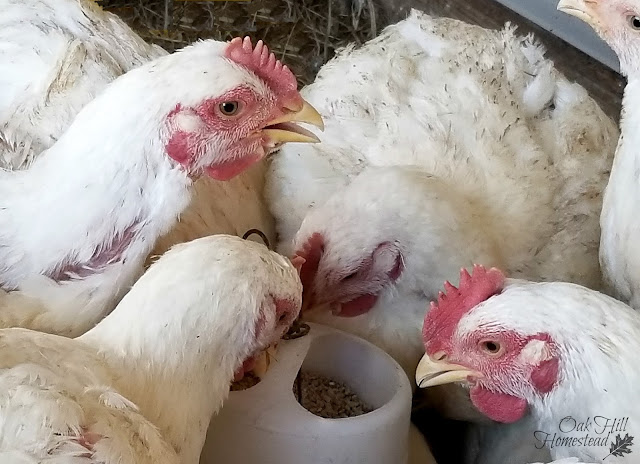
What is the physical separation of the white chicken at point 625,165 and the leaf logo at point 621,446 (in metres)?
0.47

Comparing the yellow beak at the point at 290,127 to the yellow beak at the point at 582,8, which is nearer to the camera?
the yellow beak at the point at 290,127

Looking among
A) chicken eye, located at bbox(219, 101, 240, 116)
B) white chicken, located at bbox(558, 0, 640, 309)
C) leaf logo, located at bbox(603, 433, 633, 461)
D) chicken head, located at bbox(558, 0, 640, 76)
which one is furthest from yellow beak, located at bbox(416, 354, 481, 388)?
chicken head, located at bbox(558, 0, 640, 76)

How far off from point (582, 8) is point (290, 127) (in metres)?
0.73

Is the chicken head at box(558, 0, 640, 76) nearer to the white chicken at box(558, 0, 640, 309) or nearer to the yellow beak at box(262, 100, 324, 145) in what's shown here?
the white chicken at box(558, 0, 640, 309)

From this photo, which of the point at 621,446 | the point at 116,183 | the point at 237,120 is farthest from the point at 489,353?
the point at 116,183

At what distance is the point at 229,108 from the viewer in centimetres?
162

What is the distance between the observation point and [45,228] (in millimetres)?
1608

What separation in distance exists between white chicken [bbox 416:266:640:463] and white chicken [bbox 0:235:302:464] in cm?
32

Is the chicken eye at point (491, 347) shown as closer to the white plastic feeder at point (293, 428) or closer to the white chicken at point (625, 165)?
the white plastic feeder at point (293, 428)

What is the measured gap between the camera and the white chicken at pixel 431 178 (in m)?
1.88

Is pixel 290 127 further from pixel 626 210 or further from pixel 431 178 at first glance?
pixel 626 210

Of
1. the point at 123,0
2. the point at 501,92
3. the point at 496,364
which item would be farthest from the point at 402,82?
the point at 123,0

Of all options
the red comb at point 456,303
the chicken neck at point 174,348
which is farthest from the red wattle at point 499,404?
the chicken neck at point 174,348

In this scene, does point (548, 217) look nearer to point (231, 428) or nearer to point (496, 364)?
point (496, 364)
